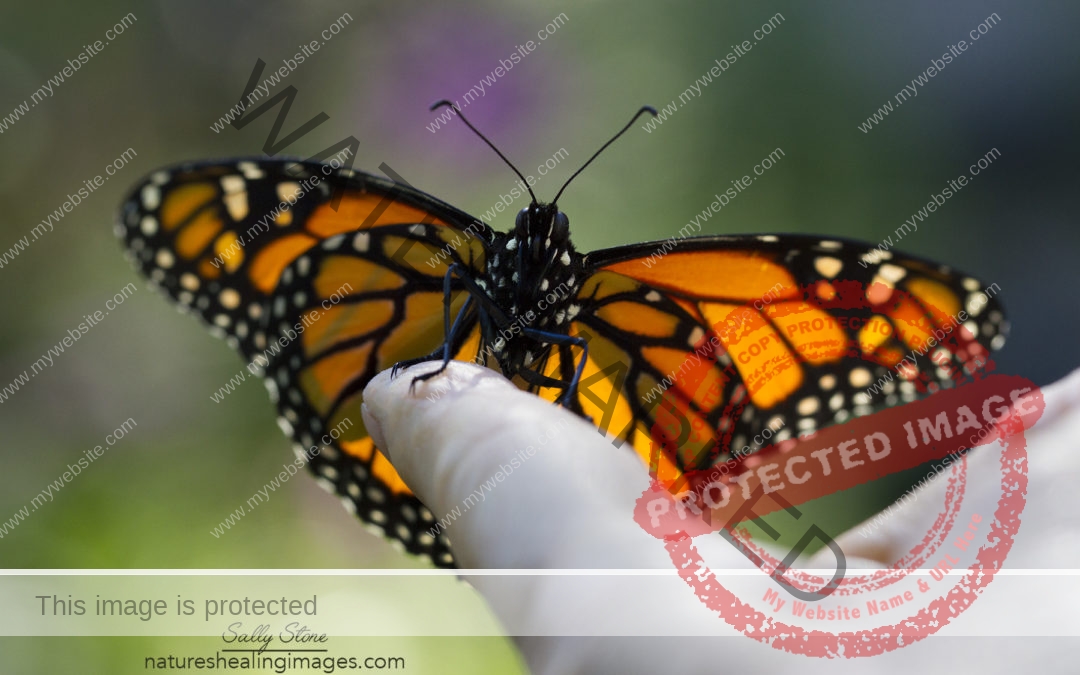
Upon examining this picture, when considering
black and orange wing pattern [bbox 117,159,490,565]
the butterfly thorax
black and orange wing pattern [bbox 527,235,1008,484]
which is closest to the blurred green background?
black and orange wing pattern [bbox 117,159,490,565]

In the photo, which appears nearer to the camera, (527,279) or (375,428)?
(375,428)

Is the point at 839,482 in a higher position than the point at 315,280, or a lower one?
lower

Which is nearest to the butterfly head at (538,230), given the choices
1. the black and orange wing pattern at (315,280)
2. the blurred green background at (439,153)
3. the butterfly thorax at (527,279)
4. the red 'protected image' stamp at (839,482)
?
the butterfly thorax at (527,279)

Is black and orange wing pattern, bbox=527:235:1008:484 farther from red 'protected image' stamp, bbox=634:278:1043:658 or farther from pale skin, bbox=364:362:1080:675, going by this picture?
pale skin, bbox=364:362:1080:675

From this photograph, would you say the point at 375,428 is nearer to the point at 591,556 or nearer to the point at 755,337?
the point at 591,556

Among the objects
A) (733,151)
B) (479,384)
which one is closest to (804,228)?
(733,151)

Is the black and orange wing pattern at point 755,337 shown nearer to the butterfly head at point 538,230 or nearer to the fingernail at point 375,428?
the butterfly head at point 538,230

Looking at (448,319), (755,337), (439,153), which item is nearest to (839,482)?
(755,337)
